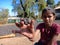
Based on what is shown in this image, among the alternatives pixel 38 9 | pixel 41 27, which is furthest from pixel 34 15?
pixel 41 27

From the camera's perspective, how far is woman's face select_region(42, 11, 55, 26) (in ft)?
6.77

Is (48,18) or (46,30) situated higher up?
(48,18)

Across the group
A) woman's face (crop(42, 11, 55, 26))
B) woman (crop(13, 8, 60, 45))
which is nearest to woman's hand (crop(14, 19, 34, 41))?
woman (crop(13, 8, 60, 45))

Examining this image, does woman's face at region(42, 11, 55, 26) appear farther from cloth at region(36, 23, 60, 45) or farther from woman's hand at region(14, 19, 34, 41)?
woman's hand at region(14, 19, 34, 41)

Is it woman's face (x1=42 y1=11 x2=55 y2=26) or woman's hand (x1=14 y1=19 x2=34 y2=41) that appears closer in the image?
woman's hand (x1=14 y1=19 x2=34 y2=41)

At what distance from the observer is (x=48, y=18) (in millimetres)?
2084

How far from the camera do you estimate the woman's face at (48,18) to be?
2.06 meters

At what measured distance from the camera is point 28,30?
1.98m

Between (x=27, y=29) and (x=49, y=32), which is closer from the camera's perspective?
(x=27, y=29)

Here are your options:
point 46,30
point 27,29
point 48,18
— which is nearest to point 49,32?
point 46,30

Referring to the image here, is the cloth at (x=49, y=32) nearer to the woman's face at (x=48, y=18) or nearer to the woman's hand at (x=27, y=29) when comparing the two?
the woman's face at (x=48, y=18)

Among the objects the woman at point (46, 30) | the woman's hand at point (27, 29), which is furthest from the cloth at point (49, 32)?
the woman's hand at point (27, 29)

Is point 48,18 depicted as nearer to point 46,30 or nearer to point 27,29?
point 46,30

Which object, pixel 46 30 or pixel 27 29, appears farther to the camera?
pixel 46 30
